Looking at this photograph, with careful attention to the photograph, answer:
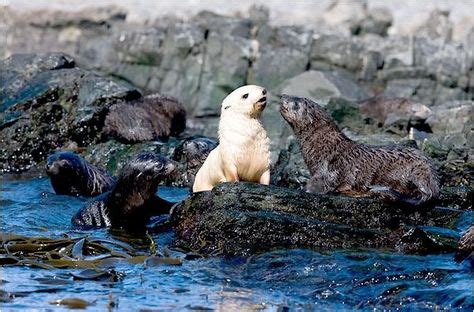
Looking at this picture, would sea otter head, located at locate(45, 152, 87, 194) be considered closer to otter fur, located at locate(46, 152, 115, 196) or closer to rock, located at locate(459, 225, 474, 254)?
otter fur, located at locate(46, 152, 115, 196)

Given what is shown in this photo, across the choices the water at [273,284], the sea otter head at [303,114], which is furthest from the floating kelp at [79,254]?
the sea otter head at [303,114]

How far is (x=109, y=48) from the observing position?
99.5 ft

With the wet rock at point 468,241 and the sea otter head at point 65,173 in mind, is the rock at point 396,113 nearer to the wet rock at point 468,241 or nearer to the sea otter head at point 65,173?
the sea otter head at point 65,173

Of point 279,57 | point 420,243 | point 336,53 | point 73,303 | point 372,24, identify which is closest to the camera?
point 73,303

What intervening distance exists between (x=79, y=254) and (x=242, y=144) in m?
2.17

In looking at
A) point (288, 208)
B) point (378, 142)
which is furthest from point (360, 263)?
point (378, 142)

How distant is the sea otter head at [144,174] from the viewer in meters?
11.3

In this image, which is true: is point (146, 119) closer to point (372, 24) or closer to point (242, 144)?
point (242, 144)

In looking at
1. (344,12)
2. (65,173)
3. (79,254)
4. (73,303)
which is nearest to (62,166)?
(65,173)

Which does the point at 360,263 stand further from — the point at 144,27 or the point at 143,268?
the point at 144,27

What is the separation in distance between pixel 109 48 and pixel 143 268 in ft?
70.1

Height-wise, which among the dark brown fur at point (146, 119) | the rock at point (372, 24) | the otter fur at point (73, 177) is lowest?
the otter fur at point (73, 177)

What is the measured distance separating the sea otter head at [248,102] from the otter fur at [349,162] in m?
1.34

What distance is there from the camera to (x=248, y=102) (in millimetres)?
11141
